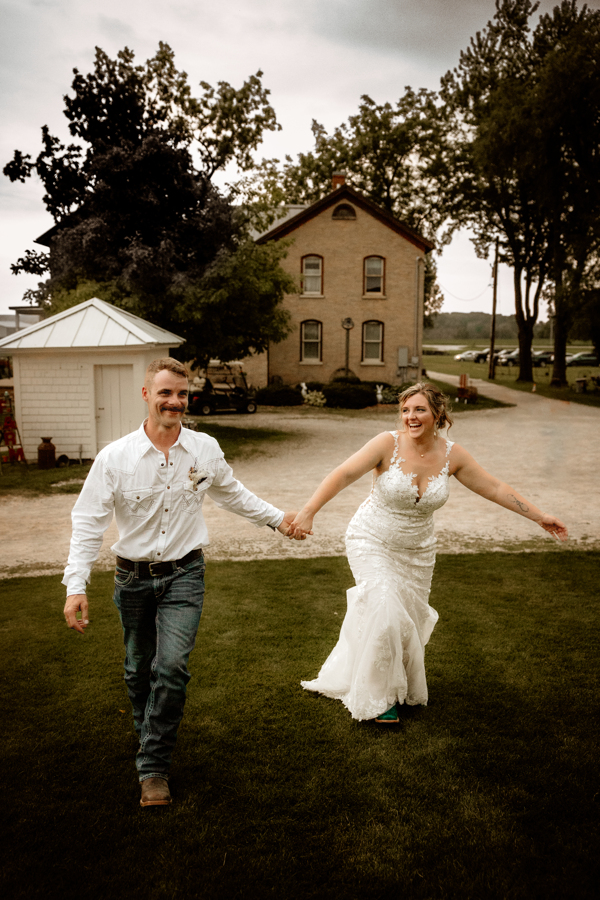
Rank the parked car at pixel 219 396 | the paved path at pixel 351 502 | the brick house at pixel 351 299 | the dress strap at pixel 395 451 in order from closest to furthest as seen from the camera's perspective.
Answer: the dress strap at pixel 395 451
the paved path at pixel 351 502
the parked car at pixel 219 396
the brick house at pixel 351 299

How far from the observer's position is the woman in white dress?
4375mm

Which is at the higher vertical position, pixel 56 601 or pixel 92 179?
pixel 92 179

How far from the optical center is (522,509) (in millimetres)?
4609

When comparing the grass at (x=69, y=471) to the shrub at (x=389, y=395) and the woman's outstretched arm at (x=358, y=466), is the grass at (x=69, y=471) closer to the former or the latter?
the shrub at (x=389, y=395)

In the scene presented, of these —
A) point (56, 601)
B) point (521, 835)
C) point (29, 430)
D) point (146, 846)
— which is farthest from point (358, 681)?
point (29, 430)

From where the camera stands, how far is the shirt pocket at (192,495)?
3.74 metres

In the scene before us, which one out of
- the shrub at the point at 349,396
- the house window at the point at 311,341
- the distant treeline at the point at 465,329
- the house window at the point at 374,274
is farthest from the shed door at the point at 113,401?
the distant treeline at the point at 465,329

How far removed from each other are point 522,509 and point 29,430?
14072mm

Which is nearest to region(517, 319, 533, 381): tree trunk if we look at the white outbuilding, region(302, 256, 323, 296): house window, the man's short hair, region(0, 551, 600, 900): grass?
region(302, 256, 323, 296): house window

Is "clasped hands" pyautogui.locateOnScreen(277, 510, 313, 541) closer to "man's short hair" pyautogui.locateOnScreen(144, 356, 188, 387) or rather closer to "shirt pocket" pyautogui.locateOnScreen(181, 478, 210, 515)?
"shirt pocket" pyautogui.locateOnScreen(181, 478, 210, 515)

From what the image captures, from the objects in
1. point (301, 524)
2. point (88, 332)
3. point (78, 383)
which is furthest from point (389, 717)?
point (88, 332)

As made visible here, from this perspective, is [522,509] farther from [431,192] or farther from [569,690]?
[431,192]

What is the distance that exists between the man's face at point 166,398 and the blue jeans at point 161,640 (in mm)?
803

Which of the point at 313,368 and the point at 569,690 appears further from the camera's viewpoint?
the point at 313,368
